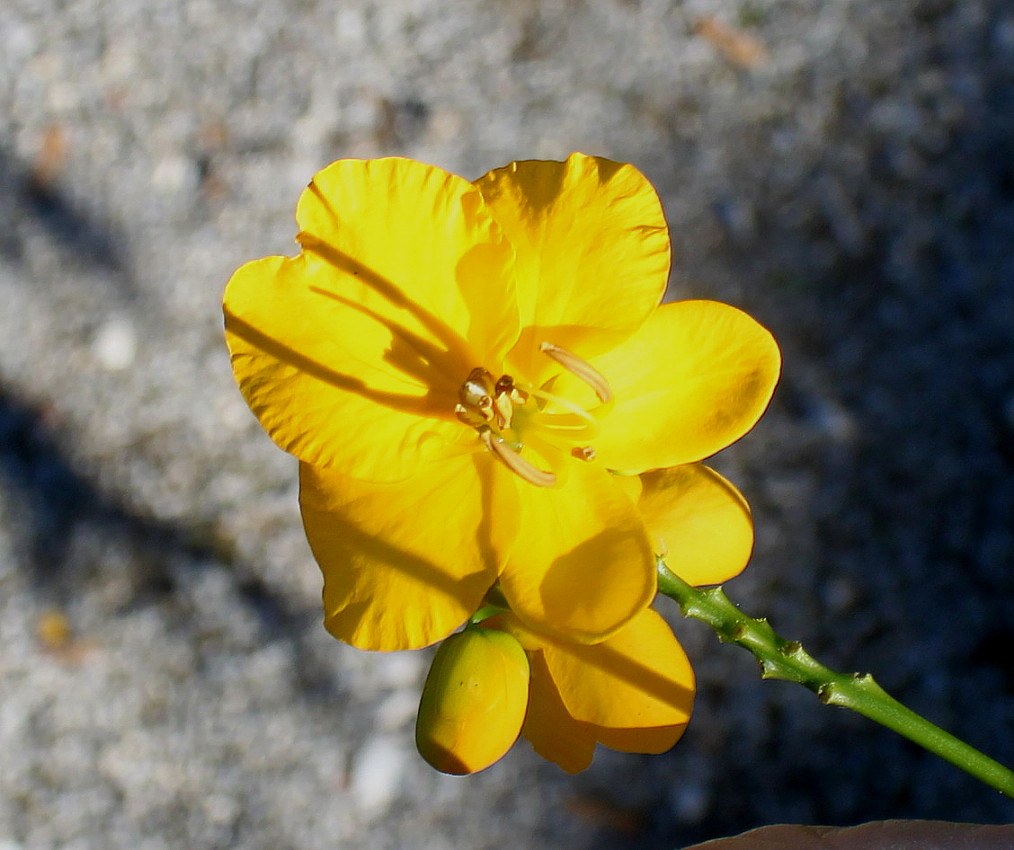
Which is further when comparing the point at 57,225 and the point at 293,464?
the point at 57,225

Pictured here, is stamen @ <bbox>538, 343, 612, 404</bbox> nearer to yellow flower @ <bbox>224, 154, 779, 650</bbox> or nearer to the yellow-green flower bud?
yellow flower @ <bbox>224, 154, 779, 650</bbox>

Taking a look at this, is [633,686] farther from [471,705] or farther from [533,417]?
[533,417]

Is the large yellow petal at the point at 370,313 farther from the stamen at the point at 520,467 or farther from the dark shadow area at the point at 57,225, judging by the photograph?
the dark shadow area at the point at 57,225

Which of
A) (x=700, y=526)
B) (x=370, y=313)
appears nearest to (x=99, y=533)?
(x=370, y=313)

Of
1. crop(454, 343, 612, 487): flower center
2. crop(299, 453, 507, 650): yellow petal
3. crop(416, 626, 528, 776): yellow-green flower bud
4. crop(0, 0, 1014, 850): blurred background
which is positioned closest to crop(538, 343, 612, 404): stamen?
crop(454, 343, 612, 487): flower center

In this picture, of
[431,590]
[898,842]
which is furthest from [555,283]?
[898,842]

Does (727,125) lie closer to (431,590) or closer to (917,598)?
(917,598)
